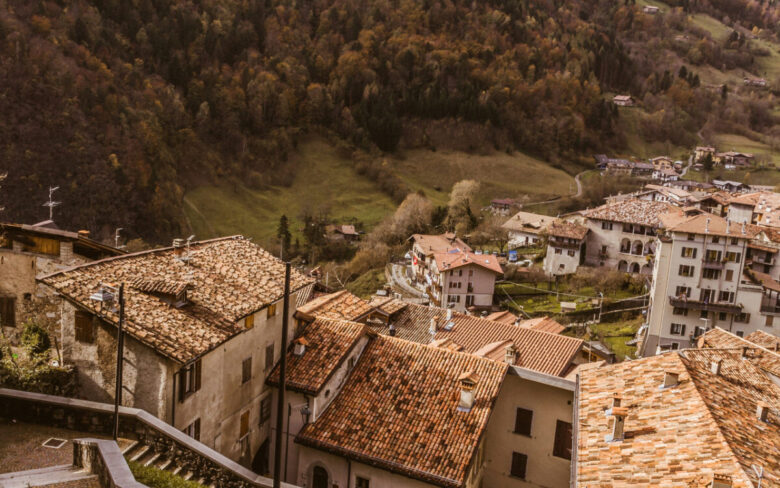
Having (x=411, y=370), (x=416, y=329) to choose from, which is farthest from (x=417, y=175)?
(x=411, y=370)

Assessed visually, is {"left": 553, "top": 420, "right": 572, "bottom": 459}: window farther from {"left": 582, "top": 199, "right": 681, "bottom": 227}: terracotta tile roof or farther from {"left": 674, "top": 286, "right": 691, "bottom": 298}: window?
{"left": 582, "top": 199, "right": 681, "bottom": 227}: terracotta tile roof

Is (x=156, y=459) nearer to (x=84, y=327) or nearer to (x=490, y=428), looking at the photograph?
(x=84, y=327)

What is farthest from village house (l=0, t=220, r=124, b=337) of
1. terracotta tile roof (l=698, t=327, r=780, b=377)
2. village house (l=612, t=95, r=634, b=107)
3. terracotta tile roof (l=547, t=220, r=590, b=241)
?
village house (l=612, t=95, r=634, b=107)

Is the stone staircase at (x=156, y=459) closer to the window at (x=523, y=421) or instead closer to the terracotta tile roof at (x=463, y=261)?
the window at (x=523, y=421)

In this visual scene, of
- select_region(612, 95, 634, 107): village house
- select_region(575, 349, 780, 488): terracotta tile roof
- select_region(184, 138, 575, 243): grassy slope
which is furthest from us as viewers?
select_region(612, 95, 634, 107): village house

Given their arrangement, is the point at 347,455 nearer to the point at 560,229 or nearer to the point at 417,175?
the point at 560,229
